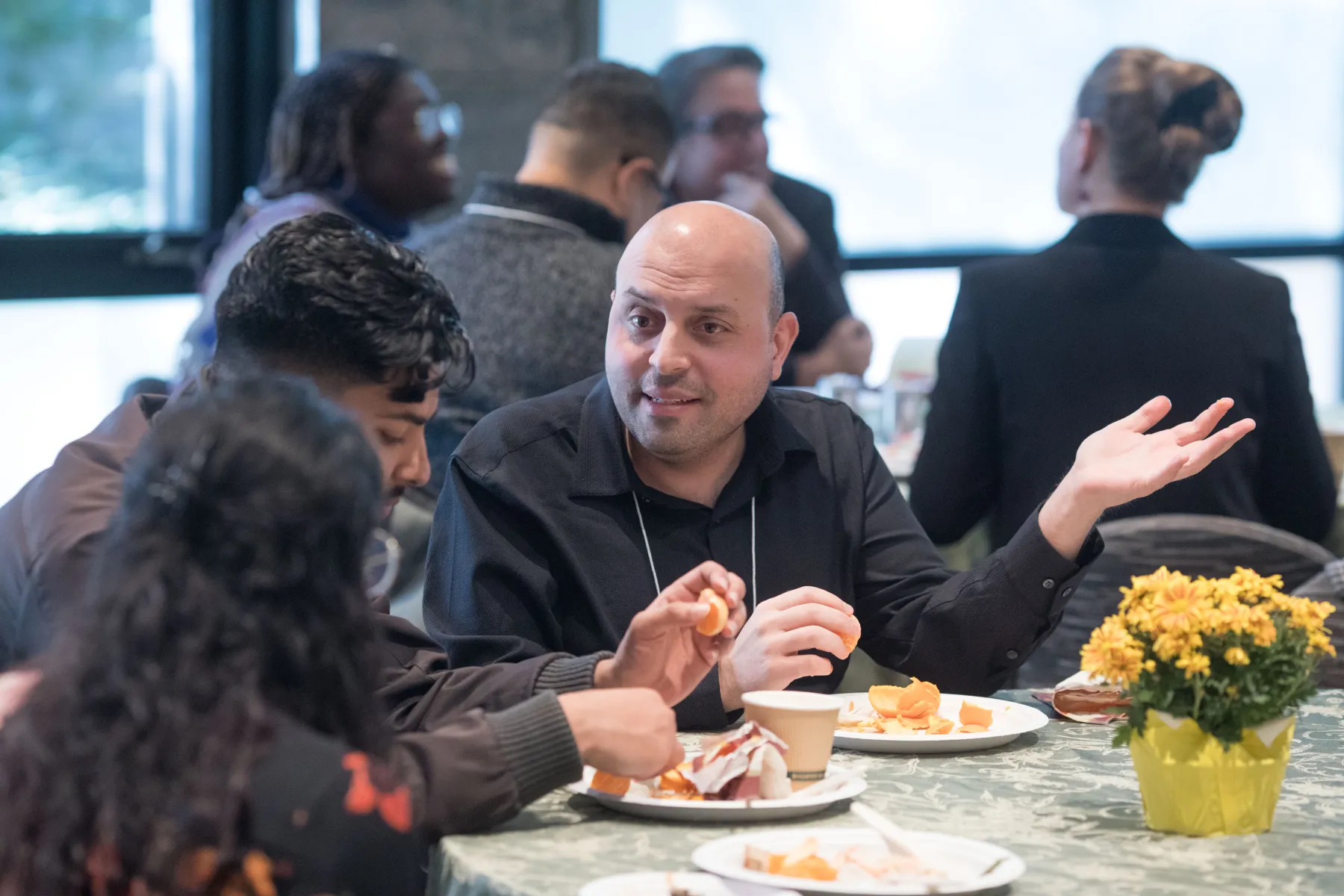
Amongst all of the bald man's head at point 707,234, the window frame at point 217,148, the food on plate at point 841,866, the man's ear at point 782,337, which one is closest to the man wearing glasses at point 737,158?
the window frame at point 217,148

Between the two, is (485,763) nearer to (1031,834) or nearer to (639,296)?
(1031,834)

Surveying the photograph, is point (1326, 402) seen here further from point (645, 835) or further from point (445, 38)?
point (645, 835)

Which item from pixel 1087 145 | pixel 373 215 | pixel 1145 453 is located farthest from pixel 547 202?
pixel 1145 453

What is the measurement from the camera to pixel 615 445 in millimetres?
2213

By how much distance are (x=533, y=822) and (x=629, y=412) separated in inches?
30.5

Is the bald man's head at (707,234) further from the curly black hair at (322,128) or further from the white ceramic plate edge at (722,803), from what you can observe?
the curly black hair at (322,128)

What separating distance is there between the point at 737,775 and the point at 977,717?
414 mm

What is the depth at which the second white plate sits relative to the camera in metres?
1.51

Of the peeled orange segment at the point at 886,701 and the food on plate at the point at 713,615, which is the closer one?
the food on plate at the point at 713,615

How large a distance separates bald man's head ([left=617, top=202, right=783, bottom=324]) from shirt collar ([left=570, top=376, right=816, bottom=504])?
16 cm

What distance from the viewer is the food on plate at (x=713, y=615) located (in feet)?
5.51

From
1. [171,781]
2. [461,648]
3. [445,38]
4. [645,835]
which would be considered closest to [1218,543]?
[461,648]

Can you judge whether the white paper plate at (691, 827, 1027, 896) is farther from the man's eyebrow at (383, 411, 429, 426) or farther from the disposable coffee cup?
the man's eyebrow at (383, 411, 429, 426)

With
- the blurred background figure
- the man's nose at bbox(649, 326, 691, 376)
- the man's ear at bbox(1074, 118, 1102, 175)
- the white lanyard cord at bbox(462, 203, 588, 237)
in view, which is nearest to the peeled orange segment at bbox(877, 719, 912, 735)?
the man's nose at bbox(649, 326, 691, 376)
